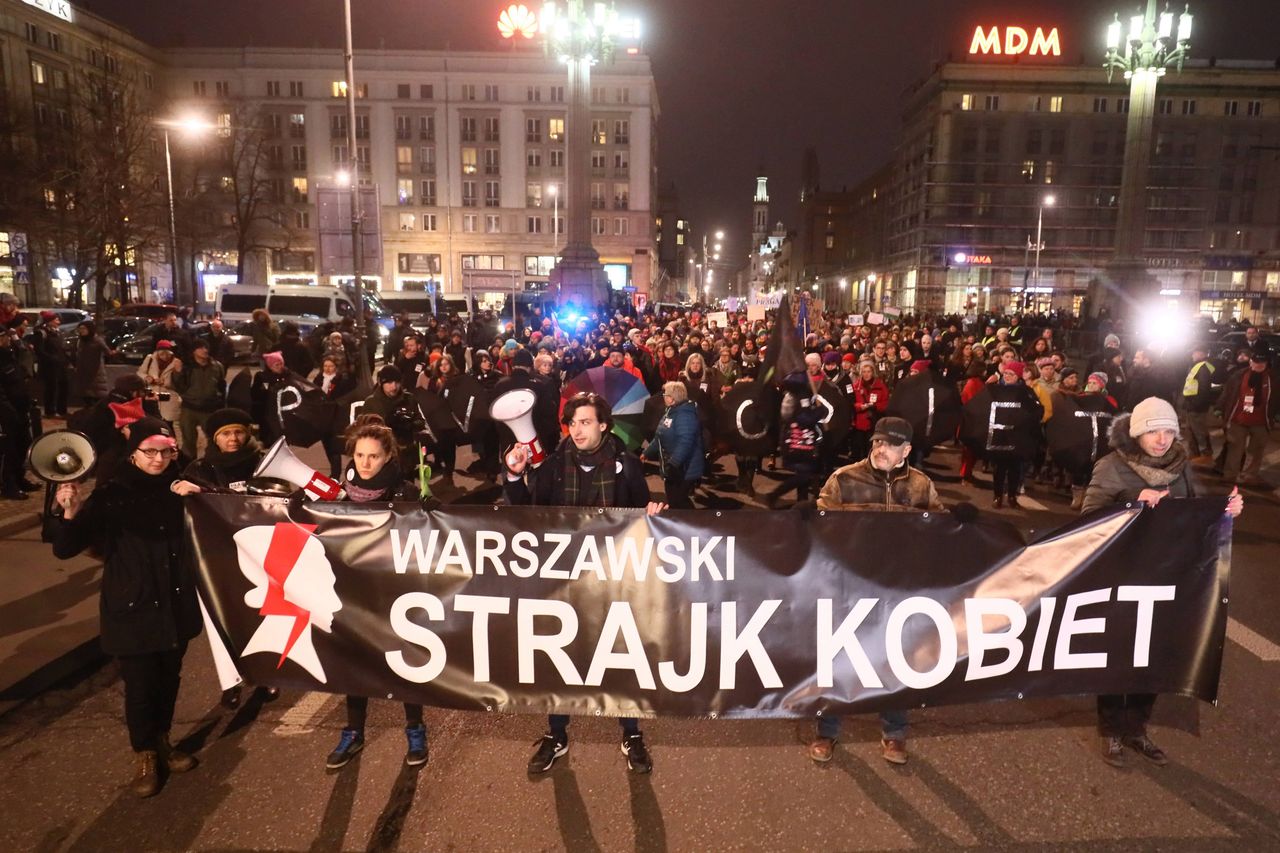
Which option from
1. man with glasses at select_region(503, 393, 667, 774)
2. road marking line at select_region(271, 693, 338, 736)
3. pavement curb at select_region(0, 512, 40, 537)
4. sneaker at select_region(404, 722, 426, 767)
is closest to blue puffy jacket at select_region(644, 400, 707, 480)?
man with glasses at select_region(503, 393, 667, 774)

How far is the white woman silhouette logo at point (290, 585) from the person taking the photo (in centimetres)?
399

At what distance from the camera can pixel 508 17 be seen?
82.1 meters

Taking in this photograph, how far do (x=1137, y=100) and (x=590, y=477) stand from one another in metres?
38.2

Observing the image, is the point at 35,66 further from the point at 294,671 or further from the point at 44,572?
the point at 294,671

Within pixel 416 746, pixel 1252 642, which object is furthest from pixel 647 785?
pixel 1252 642

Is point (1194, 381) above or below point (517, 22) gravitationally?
below

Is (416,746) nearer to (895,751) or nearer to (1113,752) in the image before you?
(895,751)

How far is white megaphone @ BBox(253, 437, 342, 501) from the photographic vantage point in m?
4.42

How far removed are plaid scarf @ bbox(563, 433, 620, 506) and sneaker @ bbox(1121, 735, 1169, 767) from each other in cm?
287

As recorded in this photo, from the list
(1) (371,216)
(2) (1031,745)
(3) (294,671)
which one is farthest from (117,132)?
(2) (1031,745)

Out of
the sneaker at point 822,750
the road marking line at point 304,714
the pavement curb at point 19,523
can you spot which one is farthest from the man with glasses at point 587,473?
the pavement curb at point 19,523

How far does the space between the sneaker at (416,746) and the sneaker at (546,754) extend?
1.71ft

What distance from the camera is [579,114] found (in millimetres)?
35344

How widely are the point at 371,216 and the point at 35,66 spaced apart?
5801cm
